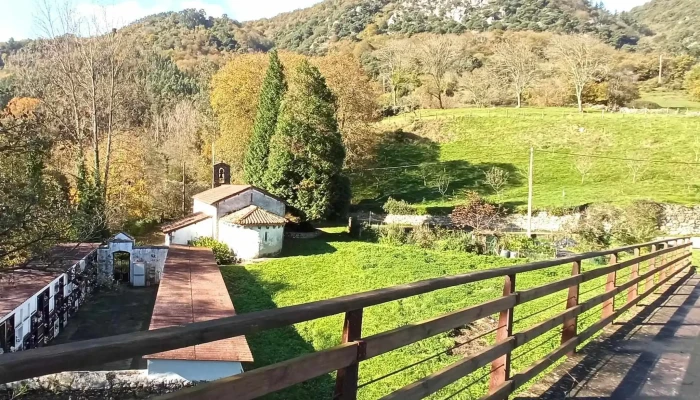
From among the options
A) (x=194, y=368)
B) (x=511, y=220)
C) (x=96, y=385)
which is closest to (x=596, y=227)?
(x=511, y=220)

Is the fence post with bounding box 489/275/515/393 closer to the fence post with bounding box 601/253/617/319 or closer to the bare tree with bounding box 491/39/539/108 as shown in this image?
the fence post with bounding box 601/253/617/319

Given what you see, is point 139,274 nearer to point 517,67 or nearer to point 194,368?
point 194,368

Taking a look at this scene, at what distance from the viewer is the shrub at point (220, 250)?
24.0 meters

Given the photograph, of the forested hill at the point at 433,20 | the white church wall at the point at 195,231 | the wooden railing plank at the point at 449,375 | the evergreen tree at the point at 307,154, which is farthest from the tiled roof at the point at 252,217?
the forested hill at the point at 433,20

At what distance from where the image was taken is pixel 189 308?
1412 cm

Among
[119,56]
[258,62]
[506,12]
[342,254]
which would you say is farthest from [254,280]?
[506,12]

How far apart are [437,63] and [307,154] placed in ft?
114

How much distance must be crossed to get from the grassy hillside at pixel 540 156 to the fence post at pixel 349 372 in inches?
1255

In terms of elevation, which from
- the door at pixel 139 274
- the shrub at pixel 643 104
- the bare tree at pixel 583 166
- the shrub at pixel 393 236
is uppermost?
the shrub at pixel 643 104

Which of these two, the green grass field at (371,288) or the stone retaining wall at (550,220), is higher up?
the stone retaining wall at (550,220)

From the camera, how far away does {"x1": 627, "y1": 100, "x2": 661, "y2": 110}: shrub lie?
51522 mm

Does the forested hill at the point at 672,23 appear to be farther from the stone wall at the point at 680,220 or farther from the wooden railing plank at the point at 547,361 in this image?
the wooden railing plank at the point at 547,361

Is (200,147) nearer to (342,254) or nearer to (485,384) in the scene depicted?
(342,254)

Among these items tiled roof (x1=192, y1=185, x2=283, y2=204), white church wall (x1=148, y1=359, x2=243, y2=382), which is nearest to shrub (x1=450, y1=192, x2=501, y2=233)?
tiled roof (x1=192, y1=185, x2=283, y2=204)
